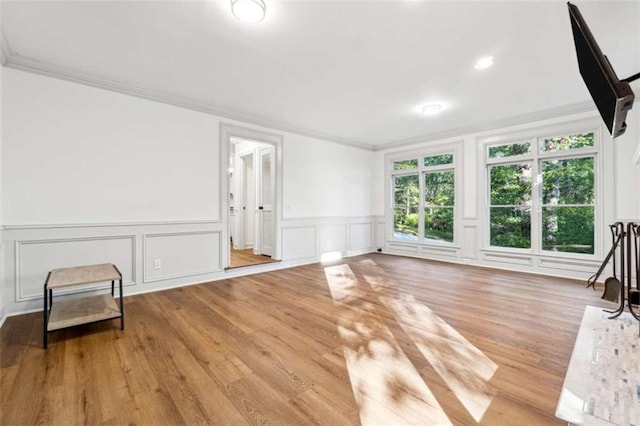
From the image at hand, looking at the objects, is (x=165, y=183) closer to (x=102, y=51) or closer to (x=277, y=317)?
(x=102, y=51)

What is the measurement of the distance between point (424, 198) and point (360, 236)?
5.59ft

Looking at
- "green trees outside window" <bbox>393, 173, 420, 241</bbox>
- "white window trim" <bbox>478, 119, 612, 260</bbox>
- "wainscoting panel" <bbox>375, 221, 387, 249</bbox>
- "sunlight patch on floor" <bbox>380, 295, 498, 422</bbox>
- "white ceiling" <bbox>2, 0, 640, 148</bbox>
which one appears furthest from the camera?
"wainscoting panel" <bbox>375, 221, 387, 249</bbox>

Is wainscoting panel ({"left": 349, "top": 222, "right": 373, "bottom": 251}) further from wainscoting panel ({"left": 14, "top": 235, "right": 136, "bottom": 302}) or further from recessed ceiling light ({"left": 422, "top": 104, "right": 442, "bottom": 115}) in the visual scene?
wainscoting panel ({"left": 14, "top": 235, "right": 136, "bottom": 302})

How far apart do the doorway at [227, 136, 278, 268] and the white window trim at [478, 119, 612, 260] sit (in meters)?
3.91

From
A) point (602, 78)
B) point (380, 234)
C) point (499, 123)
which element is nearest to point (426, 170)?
point (499, 123)

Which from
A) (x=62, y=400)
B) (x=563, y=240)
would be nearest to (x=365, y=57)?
(x=62, y=400)

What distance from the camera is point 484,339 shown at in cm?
226

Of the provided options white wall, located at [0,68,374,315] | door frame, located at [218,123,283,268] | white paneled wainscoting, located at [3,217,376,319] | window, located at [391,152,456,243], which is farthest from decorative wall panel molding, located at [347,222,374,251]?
white wall, located at [0,68,374,315]

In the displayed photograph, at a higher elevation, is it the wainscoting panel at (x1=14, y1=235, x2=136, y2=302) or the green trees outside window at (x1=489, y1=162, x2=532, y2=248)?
the green trees outside window at (x1=489, y1=162, x2=532, y2=248)

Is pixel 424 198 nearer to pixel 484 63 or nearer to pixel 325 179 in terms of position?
pixel 325 179

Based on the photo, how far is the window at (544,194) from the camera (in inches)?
165

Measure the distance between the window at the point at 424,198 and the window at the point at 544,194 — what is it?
30.1 inches

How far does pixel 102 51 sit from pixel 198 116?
4.53ft

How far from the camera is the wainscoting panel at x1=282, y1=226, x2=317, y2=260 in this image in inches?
203
